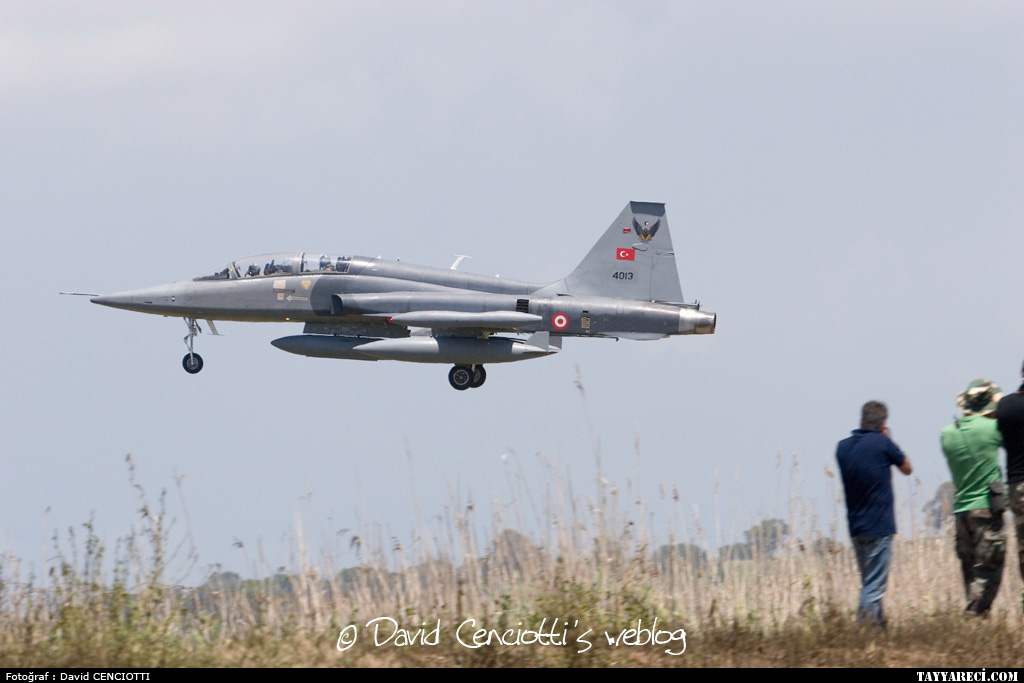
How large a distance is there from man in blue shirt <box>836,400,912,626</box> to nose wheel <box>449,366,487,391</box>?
1374 cm

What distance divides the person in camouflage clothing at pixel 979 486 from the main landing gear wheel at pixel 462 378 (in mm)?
13820

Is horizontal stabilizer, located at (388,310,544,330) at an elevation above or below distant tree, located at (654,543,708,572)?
above

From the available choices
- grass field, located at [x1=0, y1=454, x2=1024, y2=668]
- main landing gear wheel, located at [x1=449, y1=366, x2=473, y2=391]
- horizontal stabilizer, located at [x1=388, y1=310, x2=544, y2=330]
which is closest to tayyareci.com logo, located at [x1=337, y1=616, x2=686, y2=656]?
grass field, located at [x1=0, y1=454, x2=1024, y2=668]

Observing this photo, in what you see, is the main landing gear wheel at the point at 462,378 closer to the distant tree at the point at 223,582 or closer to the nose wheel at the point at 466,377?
the nose wheel at the point at 466,377

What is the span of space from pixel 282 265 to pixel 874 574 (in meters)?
15.6

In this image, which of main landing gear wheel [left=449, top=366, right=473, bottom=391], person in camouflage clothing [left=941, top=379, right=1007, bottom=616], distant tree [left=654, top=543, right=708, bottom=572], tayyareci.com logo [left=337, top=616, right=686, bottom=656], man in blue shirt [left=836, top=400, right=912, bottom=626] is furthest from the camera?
main landing gear wheel [left=449, top=366, right=473, bottom=391]

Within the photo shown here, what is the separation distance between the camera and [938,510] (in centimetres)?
1117

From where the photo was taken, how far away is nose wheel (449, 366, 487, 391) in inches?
876
